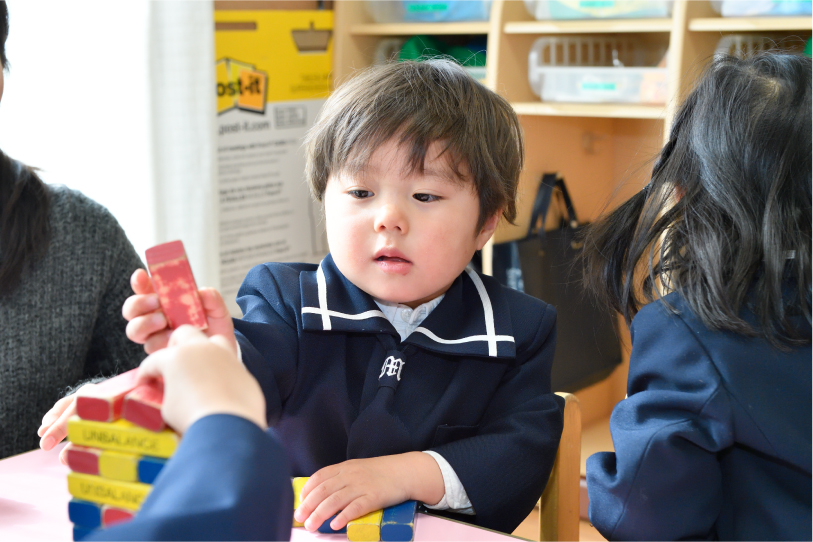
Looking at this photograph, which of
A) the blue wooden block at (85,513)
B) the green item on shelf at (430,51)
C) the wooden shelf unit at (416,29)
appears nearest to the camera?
the blue wooden block at (85,513)

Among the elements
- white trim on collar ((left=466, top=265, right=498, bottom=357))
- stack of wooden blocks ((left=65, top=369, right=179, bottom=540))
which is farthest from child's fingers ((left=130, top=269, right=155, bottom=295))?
white trim on collar ((left=466, top=265, right=498, bottom=357))

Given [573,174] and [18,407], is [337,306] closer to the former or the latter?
[18,407]

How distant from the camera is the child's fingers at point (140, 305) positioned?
1.81ft

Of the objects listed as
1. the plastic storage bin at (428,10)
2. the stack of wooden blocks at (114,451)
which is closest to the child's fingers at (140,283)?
the stack of wooden blocks at (114,451)

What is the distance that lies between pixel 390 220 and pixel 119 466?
1.35ft

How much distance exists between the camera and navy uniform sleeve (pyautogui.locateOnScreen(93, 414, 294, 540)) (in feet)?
1.22

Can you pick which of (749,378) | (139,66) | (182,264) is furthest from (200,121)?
(749,378)

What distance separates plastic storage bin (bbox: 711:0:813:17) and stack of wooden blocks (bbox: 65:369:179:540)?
4.84 ft

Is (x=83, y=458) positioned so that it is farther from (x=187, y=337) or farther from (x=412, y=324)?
(x=412, y=324)

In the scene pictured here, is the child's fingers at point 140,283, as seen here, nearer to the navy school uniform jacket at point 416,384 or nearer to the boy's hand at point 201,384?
the boy's hand at point 201,384

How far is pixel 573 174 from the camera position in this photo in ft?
6.89

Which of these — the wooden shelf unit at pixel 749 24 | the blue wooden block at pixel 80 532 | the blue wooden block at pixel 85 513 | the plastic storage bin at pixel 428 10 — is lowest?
the blue wooden block at pixel 80 532

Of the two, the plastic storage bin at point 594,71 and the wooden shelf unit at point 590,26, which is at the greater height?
the wooden shelf unit at point 590,26

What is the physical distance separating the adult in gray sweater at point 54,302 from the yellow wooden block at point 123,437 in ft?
2.10
